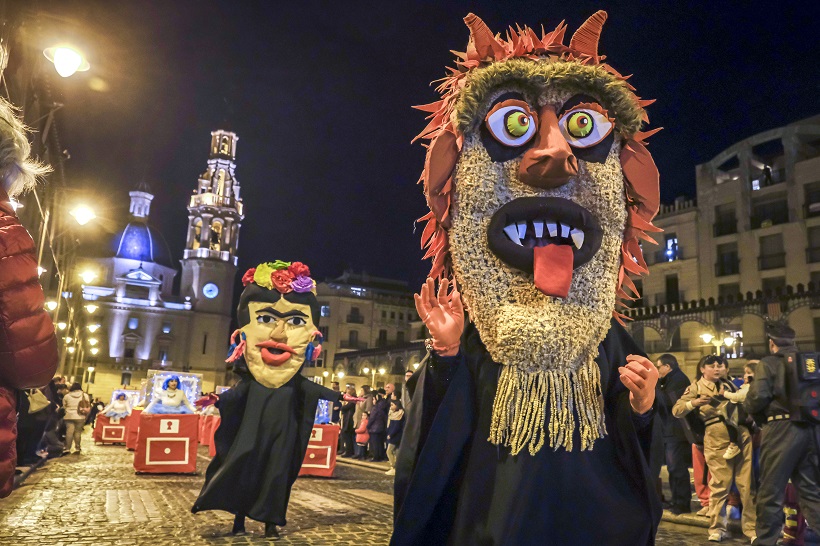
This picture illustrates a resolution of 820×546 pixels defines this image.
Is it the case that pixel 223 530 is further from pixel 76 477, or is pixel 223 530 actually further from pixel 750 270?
pixel 750 270

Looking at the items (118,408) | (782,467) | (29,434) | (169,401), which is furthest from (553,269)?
(118,408)

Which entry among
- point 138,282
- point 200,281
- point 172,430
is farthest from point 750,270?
point 138,282

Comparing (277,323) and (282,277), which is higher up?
(282,277)

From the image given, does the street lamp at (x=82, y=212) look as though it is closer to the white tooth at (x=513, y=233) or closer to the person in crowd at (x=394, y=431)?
the person in crowd at (x=394, y=431)

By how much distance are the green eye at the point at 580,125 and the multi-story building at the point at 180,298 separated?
204ft

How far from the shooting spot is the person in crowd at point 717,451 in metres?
6.31

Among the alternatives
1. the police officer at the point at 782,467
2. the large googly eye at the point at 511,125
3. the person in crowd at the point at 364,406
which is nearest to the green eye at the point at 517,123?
the large googly eye at the point at 511,125

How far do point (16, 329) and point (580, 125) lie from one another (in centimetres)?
250

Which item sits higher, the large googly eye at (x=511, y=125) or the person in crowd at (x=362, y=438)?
the large googly eye at (x=511, y=125)

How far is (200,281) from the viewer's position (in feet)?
208

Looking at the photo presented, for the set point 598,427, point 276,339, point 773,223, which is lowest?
point 598,427

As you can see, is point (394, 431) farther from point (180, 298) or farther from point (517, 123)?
point (180, 298)

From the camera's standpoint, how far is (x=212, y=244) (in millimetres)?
64062

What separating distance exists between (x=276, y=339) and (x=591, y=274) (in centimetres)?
430
